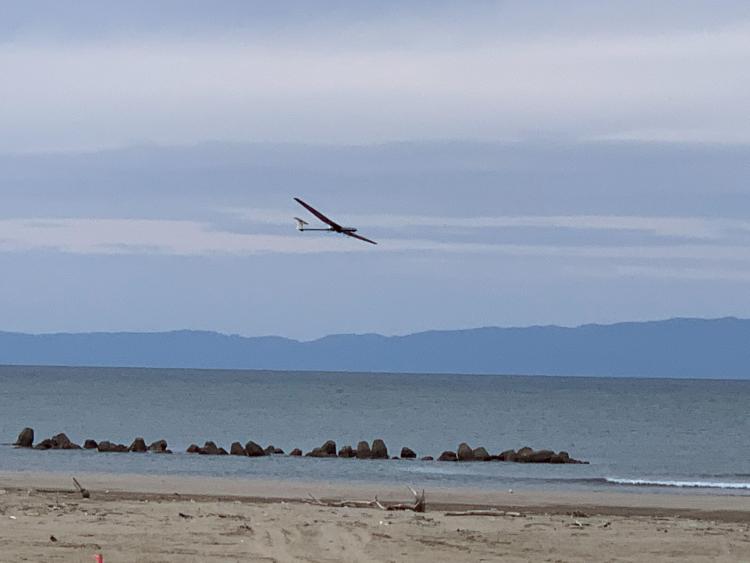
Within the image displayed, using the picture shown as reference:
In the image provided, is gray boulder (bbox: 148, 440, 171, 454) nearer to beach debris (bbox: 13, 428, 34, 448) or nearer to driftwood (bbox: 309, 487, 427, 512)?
beach debris (bbox: 13, 428, 34, 448)

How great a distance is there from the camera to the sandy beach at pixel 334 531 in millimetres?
19109

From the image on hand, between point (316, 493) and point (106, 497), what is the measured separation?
5.97m

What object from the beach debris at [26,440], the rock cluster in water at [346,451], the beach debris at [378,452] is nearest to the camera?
the rock cluster in water at [346,451]

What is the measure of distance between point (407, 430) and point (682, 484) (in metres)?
41.3

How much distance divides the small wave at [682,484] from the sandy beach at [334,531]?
35.9 ft

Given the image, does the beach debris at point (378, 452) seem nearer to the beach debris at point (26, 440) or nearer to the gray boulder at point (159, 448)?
the gray boulder at point (159, 448)

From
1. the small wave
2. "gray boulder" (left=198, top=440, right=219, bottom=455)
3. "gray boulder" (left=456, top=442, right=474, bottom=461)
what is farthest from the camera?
"gray boulder" (left=198, top=440, right=219, bottom=455)

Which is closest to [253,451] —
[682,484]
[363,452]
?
[363,452]

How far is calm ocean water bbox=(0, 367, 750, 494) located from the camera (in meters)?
44.4

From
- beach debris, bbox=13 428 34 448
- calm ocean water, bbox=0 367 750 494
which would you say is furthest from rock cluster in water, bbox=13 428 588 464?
calm ocean water, bbox=0 367 750 494

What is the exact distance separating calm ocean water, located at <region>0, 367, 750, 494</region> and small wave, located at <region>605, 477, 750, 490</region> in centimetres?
5

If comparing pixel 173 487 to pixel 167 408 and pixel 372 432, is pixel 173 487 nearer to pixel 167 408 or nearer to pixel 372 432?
pixel 372 432

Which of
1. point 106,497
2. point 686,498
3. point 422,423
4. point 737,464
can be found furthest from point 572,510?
point 422,423

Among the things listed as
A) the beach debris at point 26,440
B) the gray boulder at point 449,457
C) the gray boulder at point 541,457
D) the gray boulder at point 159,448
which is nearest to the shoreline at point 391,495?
the gray boulder at point 541,457
